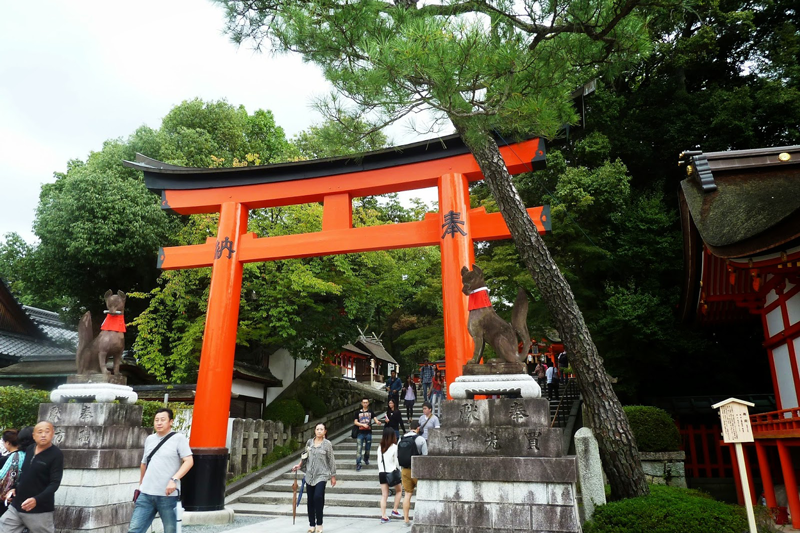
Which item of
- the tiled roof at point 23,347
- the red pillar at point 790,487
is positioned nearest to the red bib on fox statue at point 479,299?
the red pillar at point 790,487

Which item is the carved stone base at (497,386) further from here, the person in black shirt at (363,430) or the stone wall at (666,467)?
the person in black shirt at (363,430)

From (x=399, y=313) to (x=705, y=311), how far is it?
21561 mm

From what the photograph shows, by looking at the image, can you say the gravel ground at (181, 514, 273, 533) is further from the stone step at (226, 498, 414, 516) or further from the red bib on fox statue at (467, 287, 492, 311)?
the red bib on fox statue at (467, 287, 492, 311)

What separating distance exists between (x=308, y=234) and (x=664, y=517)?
269 inches

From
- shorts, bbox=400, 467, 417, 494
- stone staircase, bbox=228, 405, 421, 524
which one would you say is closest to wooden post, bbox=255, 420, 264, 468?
stone staircase, bbox=228, 405, 421, 524

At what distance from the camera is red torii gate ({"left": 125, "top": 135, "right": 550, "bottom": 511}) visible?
8.26 meters

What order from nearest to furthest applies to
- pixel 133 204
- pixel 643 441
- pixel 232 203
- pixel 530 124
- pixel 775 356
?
pixel 530 124, pixel 643 441, pixel 775 356, pixel 232 203, pixel 133 204

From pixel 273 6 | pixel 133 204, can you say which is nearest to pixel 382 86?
pixel 273 6

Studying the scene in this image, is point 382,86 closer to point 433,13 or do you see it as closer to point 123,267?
point 433,13

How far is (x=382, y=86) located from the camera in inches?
201

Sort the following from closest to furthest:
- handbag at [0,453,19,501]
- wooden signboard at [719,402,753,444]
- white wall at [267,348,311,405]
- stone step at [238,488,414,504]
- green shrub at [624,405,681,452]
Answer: handbag at [0,453,19,501], wooden signboard at [719,402,753,444], green shrub at [624,405,681,452], stone step at [238,488,414,504], white wall at [267,348,311,405]

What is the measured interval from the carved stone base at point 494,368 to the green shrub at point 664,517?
2.10m

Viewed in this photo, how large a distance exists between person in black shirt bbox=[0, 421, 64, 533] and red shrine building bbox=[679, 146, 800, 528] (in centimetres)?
836

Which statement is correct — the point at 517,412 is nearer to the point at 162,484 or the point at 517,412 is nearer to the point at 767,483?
the point at 162,484
